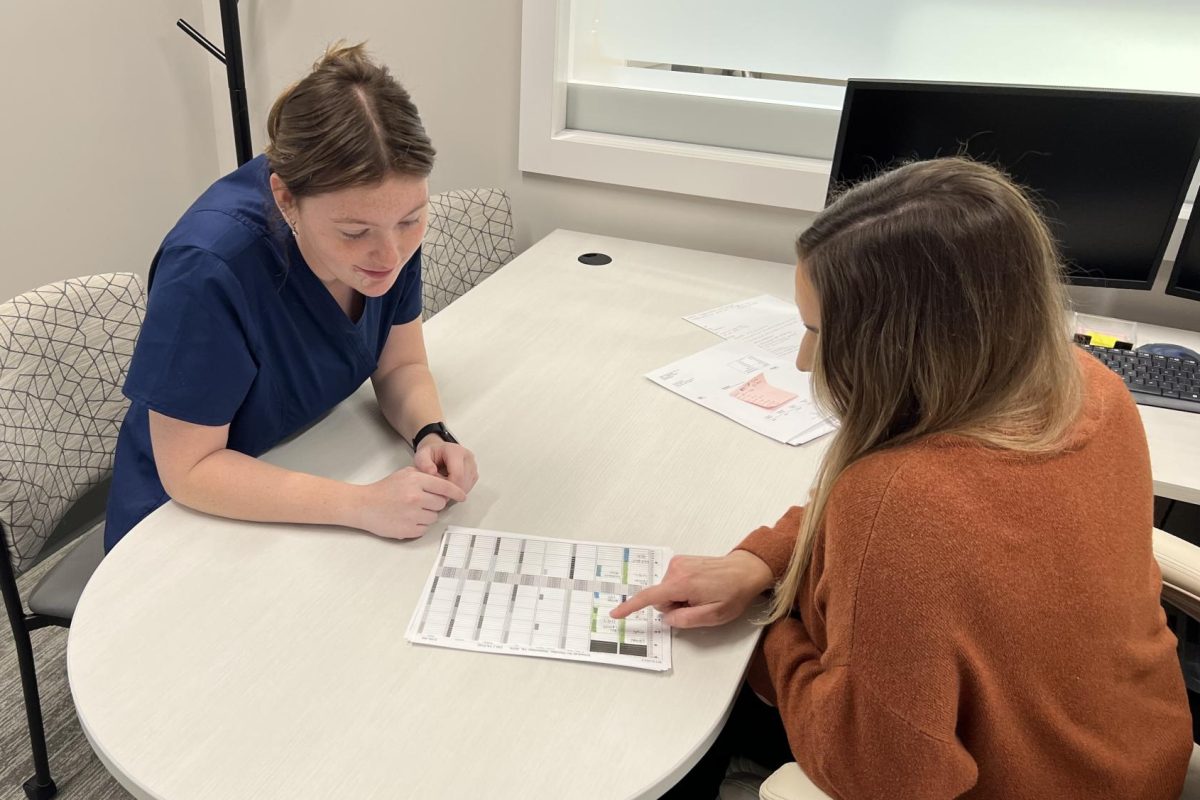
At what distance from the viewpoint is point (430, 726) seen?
0.76m

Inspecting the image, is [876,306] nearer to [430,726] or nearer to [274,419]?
[430,726]

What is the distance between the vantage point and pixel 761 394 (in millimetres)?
1355

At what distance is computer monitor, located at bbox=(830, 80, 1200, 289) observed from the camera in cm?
143

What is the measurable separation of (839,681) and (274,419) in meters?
0.77

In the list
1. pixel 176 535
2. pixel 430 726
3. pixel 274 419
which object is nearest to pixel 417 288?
pixel 274 419

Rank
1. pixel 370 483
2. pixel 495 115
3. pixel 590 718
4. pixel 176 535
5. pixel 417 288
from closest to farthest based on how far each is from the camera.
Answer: pixel 590 718 < pixel 176 535 < pixel 370 483 < pixel 417 288 < pixel 495 115

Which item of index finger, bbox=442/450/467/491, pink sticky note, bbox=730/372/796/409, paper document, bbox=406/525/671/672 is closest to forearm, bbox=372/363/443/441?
index finger, bbox=442/450/467/491

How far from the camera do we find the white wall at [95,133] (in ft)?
6.66

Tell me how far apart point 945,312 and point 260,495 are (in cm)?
74

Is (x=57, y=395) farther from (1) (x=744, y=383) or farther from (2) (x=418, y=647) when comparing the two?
(1) (x=744, y=383)

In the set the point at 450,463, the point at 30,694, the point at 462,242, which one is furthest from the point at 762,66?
the point at 30,694

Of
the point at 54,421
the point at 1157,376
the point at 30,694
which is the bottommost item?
the point at 30,694

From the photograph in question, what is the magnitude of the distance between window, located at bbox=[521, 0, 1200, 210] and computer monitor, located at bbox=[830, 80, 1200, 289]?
0.30m

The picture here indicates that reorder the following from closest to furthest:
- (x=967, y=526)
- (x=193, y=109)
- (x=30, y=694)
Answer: (x=967, y=526) < (x=30, y=694) < (x=193, y=109)
